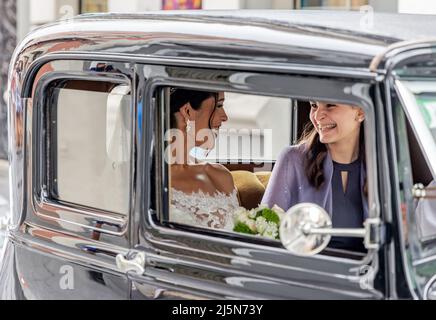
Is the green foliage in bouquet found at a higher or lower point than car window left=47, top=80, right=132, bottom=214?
lower

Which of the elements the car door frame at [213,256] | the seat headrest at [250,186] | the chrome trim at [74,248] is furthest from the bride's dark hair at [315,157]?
the chrome trim at [74,248]

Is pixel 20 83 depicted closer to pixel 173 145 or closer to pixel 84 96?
pixel 84 96

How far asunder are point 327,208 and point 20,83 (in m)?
1.06

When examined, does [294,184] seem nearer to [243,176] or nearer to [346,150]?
[346,150]

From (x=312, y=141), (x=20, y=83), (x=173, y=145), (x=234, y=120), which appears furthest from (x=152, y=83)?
(x=234, y=120)

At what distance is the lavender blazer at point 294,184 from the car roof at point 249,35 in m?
0.54

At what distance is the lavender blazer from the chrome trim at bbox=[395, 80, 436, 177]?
615 mm

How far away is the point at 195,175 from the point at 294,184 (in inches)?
19.1

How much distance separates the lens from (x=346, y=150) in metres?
3.06

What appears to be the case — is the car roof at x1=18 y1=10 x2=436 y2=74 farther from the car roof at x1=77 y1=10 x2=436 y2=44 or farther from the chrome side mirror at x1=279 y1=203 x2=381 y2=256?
the chrome side mirror at x1=279 y1=203 x2=381 y2=256

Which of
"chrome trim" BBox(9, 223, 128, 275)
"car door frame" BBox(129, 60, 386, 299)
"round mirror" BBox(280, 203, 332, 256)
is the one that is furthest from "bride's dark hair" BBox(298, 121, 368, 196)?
"round mirror" BBox(280, 203, 332, 256)

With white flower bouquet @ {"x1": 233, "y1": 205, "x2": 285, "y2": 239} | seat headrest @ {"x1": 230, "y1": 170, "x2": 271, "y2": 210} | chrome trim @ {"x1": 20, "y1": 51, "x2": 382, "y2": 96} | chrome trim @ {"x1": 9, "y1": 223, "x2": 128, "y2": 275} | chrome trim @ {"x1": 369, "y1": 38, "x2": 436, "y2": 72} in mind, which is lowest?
chrome trim @ {"x1": 9, "y1": 223, "x2": 128, "y2": 275}

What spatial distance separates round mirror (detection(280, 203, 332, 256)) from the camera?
7.17 feet

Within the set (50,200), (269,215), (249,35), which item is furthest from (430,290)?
(50,200)
